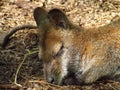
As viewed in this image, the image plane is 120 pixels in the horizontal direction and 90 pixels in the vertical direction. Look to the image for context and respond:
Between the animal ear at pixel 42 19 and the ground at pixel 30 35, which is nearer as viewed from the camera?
the animal ear at pixel 42 19

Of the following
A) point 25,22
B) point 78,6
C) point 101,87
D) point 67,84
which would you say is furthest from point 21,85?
point 78,6

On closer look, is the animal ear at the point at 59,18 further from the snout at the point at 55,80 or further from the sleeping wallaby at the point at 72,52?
the snout at the point at 55,80

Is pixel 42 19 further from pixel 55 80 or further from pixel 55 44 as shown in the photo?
pixel 55 80

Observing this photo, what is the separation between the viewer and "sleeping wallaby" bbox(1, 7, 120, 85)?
6.24m

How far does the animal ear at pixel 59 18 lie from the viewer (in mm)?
6281

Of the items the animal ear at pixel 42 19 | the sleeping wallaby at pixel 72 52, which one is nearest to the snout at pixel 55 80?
the sleeping wallaby at pixel 72 52

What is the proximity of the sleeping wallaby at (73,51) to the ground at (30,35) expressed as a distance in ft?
0.61

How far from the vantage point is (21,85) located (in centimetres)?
660

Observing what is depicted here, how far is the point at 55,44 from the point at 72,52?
10.5 inches

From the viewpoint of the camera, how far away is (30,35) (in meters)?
7.80

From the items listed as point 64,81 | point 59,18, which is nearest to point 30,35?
point 59,18

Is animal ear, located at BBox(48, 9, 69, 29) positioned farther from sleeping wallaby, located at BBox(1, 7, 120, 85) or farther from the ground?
→ the ground

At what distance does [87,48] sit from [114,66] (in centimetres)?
44

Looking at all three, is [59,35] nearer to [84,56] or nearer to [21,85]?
[84,56]
